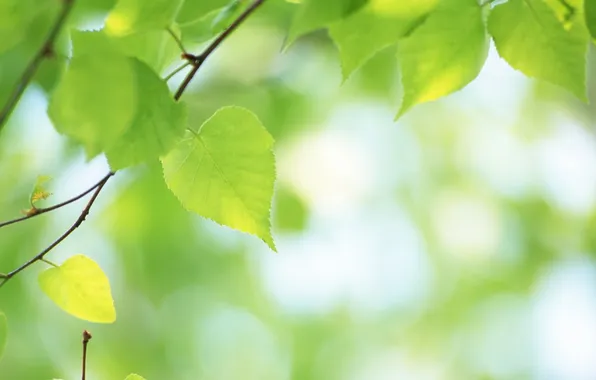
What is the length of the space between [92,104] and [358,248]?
101 inches

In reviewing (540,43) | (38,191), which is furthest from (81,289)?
(540,43)

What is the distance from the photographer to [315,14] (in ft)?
1.08

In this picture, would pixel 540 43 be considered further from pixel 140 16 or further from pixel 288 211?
pixel 288 211

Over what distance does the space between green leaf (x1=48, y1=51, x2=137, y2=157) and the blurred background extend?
1774mm

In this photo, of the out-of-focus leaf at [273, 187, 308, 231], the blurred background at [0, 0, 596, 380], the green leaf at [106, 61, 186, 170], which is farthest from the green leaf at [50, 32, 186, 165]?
the out-of-focus leaf at [273, 187, 308, 231]

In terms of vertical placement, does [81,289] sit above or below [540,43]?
below

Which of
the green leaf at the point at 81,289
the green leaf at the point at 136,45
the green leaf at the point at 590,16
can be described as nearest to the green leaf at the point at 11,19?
the green leaf at the point at 136,45

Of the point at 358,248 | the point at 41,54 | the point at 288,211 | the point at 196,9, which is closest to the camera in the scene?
the point at 41,54

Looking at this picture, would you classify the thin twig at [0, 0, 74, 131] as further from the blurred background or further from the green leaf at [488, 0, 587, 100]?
the blurred background

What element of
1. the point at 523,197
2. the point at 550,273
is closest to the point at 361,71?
the point at 523,197

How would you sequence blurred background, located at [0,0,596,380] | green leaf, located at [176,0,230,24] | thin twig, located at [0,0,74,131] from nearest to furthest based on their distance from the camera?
1. thin twig, located at [0,0,74,131]
2. green leaf, located at [176,0,230,24]
3. blurred background, located at [0,0,596,380]

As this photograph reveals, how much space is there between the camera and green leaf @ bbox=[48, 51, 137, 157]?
27 centimetres

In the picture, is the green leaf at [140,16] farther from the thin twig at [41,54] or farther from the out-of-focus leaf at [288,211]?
the out-of-focus leaf at [288,211]

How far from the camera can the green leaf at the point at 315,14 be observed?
323 mm
